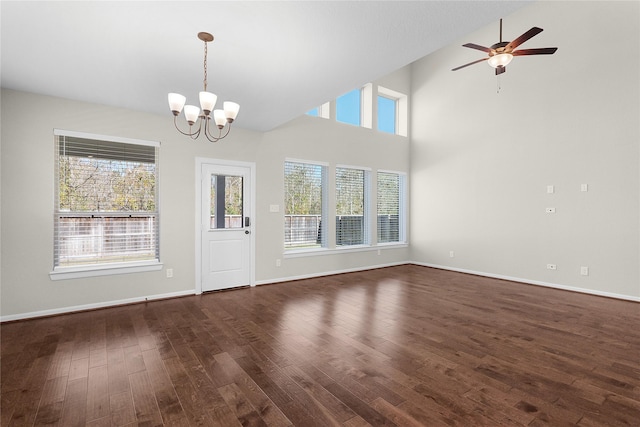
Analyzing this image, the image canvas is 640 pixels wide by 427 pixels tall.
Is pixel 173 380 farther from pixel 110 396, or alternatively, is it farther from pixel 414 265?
pixel 414 265

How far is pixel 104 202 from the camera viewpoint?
13.2 feet

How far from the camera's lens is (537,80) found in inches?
211

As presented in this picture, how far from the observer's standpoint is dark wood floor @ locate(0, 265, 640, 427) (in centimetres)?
190

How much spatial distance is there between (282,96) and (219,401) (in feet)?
10.2

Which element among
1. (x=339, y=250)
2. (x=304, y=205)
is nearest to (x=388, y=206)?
(x=339, y=250)

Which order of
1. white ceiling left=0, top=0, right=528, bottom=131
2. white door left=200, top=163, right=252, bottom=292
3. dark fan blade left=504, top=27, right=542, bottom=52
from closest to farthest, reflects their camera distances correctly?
1. white ceiling left=0, top=0, right=528, bottom=131
2. dark fan blade left=504, top=27, right=542, bottom=52
3. white door left=200, top=163, right=252, bottom=292

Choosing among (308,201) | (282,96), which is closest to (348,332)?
(282,96)

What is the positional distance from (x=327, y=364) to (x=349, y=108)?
5.44 meters

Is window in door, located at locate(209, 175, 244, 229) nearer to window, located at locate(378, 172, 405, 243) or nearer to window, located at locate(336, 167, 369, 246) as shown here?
window, located at locate(336, 167, 369, 246)

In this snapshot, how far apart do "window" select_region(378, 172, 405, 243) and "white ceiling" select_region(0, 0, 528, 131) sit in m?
3.93

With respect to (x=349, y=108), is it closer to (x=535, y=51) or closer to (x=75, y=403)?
(x=535, y=51)

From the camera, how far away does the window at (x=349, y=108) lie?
6.37 metres

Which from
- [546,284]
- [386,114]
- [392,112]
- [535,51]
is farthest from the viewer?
[392,112]

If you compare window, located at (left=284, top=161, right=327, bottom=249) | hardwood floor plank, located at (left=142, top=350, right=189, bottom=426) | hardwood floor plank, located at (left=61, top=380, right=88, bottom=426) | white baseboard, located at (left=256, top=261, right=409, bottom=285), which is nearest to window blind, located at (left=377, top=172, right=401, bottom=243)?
white baseboard, located at (left=256, top=261, right=409, bottom=285)
